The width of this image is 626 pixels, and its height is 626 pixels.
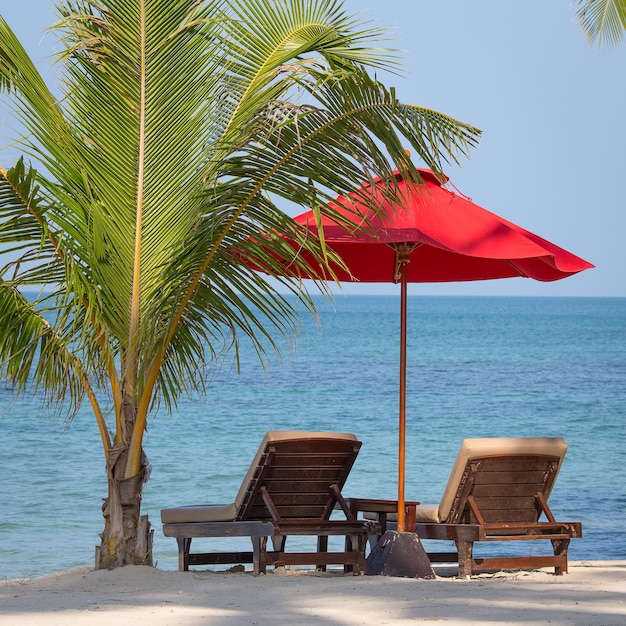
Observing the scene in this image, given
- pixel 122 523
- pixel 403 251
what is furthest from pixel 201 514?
pixel 403 251

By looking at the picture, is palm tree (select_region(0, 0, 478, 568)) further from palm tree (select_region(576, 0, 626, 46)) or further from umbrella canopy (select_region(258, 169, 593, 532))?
palm tree (select_region(576, 0, 626, 46))

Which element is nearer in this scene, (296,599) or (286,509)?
(296,599)

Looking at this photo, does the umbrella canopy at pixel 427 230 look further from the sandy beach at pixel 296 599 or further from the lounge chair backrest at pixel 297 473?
the sandy beach at pixel 296 599

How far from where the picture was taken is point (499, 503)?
18.2 feet

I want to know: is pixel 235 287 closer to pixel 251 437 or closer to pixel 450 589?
pixel 450 589

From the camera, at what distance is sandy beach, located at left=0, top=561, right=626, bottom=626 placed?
384cm

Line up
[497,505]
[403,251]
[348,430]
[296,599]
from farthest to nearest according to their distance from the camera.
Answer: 1. [348,430]
2. [403,251]
3. [497,505]
4. [296,599]

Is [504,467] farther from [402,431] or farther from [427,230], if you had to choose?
[427,230]

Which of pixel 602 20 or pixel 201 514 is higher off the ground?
pixel 602 20

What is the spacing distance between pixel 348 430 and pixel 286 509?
15.5 meters

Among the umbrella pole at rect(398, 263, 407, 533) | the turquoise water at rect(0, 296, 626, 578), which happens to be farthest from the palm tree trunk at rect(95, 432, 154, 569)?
the turquoise water at rect(0, 296, 626, 578)

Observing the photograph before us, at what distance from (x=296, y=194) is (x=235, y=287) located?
0.56 m

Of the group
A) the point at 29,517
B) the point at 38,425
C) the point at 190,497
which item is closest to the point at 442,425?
the point at 38,425

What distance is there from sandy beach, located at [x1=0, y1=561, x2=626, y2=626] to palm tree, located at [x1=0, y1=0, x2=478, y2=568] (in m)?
0.47
